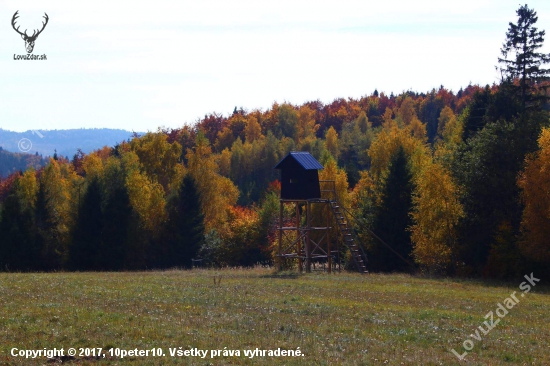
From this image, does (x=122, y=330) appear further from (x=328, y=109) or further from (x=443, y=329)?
(x=328, y=109)

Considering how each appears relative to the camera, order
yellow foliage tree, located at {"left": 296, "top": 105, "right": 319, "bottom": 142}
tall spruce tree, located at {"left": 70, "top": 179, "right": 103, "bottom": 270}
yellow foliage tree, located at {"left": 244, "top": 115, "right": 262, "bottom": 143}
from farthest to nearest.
A: yellow foliage tree, located at {"left": 244, "top": 115, "right": 262, "bottom": 143} → yellow foliage tree, located at {"left": 296, "top": 105, "right": 319, "bottom": 142} → tall spruce tree, located at {"left": 70, "top": 179, "right": 103, "bottom": 270}

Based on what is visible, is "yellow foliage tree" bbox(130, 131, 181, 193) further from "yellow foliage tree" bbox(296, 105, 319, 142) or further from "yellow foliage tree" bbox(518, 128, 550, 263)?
"yellow foliage tree" bbox(296, 105, 319, 142)

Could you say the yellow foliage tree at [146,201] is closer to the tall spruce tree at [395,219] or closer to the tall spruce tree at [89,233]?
the tall spruce tree at [89,233]

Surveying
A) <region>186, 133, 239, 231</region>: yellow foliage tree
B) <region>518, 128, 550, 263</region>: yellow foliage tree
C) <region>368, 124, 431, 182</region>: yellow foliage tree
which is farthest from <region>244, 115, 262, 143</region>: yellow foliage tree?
<region>518, 128, 550, 263</region>: yellow foliage tree

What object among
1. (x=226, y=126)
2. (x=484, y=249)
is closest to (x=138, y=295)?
(x=484, y=249)

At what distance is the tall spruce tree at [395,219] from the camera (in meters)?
51.3

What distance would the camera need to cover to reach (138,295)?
81.5 ft

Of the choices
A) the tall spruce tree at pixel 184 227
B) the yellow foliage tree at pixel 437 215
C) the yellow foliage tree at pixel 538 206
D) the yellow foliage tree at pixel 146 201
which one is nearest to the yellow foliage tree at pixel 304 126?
the tall spruce tree at pixel 184 227

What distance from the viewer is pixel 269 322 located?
63.6ft

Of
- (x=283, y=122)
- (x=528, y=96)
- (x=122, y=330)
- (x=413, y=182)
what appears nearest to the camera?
(x=122, y=330)

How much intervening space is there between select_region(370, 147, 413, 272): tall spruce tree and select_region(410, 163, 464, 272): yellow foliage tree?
201 inches

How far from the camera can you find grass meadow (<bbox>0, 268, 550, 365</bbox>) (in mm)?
15537

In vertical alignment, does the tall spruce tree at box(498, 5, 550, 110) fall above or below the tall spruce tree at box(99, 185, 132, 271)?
above

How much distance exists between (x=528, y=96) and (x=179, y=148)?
43.7 meters
